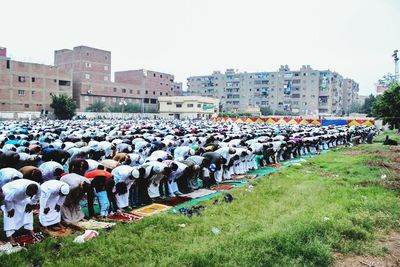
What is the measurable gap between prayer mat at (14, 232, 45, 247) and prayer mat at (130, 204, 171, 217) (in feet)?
9.08

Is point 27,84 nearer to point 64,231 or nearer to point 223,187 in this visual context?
point 223,187

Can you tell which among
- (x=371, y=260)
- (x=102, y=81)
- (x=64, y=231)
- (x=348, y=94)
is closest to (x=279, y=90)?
(x=348, y=94)

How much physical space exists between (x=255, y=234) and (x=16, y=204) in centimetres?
516

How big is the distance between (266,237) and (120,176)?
433 centimetres

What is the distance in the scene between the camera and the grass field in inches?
274

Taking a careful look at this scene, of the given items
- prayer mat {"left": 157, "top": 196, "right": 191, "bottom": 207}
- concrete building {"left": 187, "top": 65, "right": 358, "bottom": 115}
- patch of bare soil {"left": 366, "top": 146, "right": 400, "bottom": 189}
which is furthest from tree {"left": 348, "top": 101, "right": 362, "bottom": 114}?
prayer mat {"left": 157, "top": 196, "right": 191, "bottom": 207}

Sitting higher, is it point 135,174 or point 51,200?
point 135,174

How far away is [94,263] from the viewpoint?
6730mm

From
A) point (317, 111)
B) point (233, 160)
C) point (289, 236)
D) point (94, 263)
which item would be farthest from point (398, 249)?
point (317, 111)

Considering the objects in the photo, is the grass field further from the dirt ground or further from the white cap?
the white cap

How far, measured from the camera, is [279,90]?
10269cm

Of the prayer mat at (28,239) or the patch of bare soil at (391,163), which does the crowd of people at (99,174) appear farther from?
the patch of bare soil at (391,163)

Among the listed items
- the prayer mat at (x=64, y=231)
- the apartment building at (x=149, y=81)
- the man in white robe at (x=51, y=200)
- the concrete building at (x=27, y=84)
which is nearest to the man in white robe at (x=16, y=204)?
the man in white robe at (x=51, y=200)

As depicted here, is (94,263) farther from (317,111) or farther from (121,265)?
(317,111)
